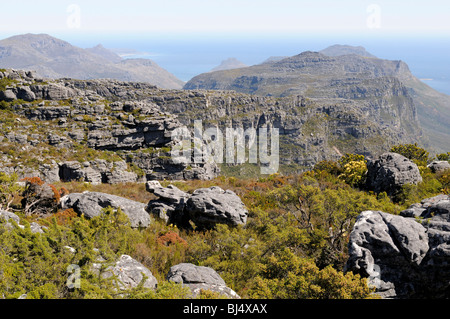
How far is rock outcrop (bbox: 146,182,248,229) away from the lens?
40.2 feet

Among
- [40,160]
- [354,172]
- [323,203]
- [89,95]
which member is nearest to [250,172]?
[89,95]

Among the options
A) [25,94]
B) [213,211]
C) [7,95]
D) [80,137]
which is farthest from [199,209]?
[25,94]

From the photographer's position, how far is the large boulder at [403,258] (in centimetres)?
617

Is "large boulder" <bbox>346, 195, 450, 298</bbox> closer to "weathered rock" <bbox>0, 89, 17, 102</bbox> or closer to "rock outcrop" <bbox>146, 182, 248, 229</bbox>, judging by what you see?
"rock outcrop" <bbox>146, 182, 248, 229</bbox>

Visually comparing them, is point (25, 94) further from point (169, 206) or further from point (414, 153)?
point (414, 153)

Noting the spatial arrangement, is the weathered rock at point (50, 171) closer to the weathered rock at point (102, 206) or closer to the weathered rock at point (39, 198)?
the weathered rock at point (39, 198)

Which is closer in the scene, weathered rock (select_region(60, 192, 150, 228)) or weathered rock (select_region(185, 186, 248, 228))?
weathered rock (select_region(185, 186, 248, 228))

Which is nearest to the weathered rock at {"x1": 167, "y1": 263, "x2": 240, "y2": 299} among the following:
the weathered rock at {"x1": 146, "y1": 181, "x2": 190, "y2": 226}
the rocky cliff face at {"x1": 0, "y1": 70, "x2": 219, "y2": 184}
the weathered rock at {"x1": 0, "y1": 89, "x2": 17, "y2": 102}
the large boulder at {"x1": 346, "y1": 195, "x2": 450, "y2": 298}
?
the large boulder at {"x1": 346, "y1": 195, "x2": 450, "y2": 298}

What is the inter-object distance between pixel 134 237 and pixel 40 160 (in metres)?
47.6

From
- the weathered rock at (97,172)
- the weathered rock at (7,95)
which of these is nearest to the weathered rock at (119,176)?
the weathered rock at (97,172)

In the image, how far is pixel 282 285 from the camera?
5902 mm

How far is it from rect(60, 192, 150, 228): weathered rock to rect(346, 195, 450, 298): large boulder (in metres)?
9.35

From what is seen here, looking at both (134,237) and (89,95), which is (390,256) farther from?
(89,95)

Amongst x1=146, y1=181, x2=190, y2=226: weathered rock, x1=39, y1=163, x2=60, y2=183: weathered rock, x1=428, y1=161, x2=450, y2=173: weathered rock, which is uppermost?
x1=428, y1=161, x2=450, y2=173: weathered rock
